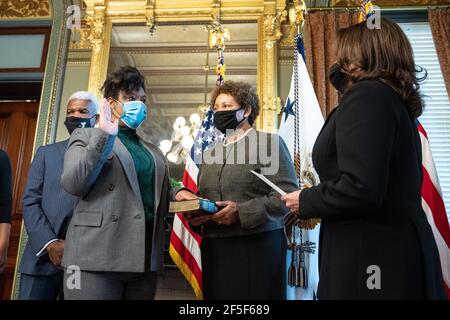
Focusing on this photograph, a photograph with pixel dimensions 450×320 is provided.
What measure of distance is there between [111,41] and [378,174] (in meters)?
3.22

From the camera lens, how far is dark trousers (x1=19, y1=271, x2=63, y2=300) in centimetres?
173

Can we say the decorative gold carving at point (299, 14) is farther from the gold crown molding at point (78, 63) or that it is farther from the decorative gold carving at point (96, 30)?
the gold crown molding at point (78, 63)

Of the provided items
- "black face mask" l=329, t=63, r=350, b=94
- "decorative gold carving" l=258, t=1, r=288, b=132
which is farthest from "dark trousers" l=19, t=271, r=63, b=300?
"decorative gold carving" l=258, t=1, r=288, b=132

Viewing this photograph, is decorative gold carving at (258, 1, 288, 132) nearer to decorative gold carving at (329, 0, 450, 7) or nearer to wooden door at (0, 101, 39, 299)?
decorative gold carving at (329, 0, 450, 7)

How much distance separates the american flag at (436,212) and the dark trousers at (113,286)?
164 centimetres

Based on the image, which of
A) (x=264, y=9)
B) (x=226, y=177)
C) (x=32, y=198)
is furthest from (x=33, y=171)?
(x=264, y=9)

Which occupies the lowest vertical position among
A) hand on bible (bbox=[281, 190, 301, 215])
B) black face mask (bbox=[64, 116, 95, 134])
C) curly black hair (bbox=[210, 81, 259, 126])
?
hand on bible (bbox=[281, 190, 301, 215])

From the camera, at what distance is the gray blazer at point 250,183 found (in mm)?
1460

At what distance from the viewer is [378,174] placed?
0.89 m

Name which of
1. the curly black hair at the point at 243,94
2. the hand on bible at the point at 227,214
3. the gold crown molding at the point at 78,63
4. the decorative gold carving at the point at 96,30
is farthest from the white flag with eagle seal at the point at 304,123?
the gold crown molding at the point at 78,63

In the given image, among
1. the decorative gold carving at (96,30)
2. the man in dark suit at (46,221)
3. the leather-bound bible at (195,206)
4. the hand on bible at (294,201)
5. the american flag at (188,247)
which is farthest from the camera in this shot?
the decorative gold carving at (96,30)

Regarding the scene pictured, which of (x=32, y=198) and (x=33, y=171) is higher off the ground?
(x=33, y=171)

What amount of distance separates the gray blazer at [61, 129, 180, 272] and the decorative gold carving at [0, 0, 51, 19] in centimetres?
302
